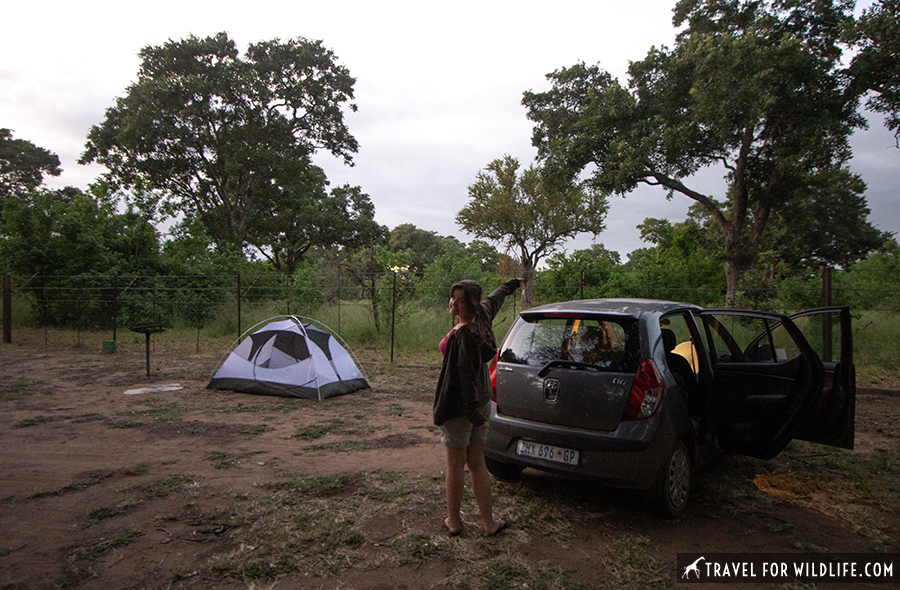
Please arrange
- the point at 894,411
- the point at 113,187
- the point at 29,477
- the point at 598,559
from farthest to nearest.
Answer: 1. the point at 113,187
2. the point at 894,411
3. the point at 29,477
4. the point at 598,559

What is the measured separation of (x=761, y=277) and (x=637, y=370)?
11.5m

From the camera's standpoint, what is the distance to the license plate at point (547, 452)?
3645 millimetres

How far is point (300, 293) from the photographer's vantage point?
16.9m

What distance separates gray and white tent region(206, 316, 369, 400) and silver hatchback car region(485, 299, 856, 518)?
4772mm

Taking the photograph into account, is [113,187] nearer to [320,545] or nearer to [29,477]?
[29,477]

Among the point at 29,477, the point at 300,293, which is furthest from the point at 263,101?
Answer: the point at 29,477

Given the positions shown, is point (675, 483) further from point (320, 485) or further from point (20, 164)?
point (20, 164)

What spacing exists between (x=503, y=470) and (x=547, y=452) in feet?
2.51

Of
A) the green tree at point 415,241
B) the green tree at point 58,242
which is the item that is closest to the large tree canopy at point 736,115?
the green tree at point 58,242

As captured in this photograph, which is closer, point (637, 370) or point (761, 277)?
point (637, 370)

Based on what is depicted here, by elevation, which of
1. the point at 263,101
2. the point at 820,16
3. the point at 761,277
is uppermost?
the point at 263,101

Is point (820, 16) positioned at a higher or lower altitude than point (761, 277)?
higher

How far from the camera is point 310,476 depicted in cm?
469

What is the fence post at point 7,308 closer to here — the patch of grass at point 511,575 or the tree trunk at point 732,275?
the patch of grass at point 511,575
